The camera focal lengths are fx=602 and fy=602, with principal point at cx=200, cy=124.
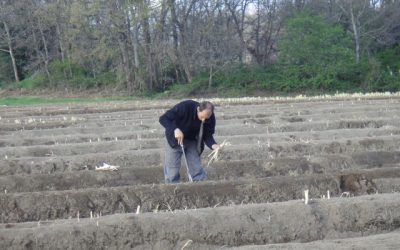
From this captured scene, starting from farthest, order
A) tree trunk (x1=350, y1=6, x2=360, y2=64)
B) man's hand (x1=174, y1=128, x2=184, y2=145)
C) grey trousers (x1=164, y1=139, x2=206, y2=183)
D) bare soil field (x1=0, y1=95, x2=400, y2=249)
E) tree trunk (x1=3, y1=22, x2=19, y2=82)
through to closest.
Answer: tree trunk (x1=3, y1=22, x2=19, y2=82) → tree trunk (x1=350, y1=6, x2=360, y2=64) → grey trousers (x1=164, y1=139, x2=206, y2=183) → man's hand (x1=174, y1=128, x2=184, y2=145) → bare soil field (x1=0, y1=95, x2=400, y2=249)

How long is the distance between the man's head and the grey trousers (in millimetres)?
764

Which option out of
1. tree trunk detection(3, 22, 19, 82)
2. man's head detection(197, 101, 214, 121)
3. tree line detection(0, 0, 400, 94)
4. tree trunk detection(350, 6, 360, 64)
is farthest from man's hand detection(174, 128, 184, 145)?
tree trunk detection(3, 22, 19, 82)

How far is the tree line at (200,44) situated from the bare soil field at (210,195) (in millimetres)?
25811

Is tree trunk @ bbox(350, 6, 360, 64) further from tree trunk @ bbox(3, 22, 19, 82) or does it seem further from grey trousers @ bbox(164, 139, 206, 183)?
grey trousers @ bbox(164, 139, 206, 183)

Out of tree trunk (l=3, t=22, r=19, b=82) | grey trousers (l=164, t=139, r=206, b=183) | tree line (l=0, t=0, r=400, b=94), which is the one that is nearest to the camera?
grey trousers (l=164, t=139, r=206, b=183)

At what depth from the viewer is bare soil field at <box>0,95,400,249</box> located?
285 inches

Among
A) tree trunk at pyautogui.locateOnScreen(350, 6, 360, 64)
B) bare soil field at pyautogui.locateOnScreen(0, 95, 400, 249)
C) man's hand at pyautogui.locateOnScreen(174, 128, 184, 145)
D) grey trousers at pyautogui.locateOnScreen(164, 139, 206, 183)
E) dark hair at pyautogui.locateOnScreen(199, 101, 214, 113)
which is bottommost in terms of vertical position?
bare soil field at pyautogui.locateOnScreen(0, 95, 400, 249)

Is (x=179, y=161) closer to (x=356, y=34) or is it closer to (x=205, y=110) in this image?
(x=205, y=110)

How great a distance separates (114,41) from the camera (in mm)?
44500

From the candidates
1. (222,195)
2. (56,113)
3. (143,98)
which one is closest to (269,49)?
(143,98)

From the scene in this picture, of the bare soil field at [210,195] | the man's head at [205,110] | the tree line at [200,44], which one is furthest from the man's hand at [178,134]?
the tree line at [200,44]

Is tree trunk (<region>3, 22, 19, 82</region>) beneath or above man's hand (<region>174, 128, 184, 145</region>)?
above

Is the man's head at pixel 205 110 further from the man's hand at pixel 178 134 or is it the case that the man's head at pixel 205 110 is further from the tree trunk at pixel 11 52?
the tree trunk at pixel 11 52

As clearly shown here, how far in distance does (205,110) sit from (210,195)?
1.48 metres
